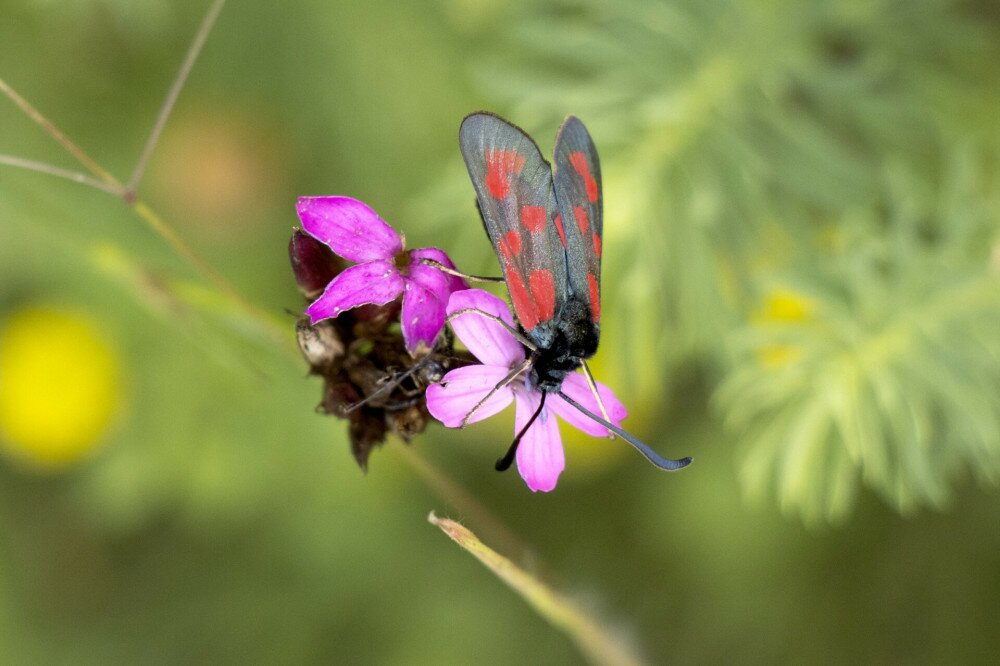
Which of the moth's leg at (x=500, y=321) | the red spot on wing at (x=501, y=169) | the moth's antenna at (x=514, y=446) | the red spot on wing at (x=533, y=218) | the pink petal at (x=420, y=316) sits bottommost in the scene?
the moth's antenna at (x=514, y=446)

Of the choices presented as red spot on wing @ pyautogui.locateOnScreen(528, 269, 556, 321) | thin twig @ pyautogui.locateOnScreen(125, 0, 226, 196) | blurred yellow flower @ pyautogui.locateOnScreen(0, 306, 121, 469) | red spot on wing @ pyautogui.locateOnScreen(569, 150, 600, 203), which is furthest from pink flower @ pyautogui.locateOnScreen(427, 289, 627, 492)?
blurred yellow flower @ pyautogui.locateOnScreen(0, 306, 121, 469)

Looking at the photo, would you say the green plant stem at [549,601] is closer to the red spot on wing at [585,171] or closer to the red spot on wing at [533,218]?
the red spot on wing at [533,218]

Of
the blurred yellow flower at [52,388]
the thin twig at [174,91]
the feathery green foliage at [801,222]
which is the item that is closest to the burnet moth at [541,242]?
the thin twig at [174,91]

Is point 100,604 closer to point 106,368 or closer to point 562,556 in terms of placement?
point 106,368

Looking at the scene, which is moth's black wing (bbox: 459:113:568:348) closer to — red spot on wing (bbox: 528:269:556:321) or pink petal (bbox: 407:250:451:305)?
red spot on wing (bbox: 528:269:556:321)

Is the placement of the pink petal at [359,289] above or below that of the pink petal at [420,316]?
above

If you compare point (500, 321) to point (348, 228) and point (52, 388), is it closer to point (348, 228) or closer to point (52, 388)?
point (348, 228)
